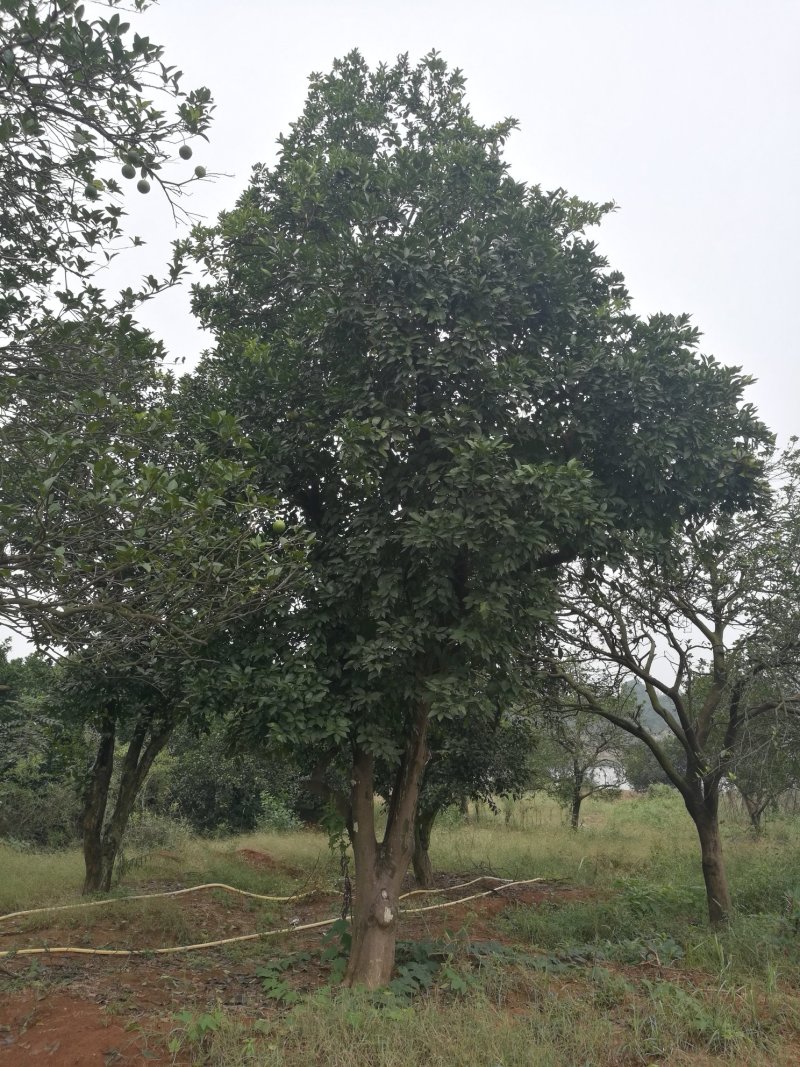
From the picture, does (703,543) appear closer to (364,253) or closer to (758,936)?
(758,936)

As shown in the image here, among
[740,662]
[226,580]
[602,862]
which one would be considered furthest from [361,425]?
[602,862]

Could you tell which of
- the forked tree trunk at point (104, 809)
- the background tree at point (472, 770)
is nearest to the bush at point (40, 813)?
the forked tree trunk at point (104, 809)

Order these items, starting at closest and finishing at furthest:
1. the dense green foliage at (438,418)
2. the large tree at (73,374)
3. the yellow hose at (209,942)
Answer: the large tree at (73,374) → the dense green foliage at (438,418) → the yellow hose at (209,942)

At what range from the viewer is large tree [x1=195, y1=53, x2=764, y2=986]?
6.80 meters

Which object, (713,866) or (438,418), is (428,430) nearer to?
(438,418)

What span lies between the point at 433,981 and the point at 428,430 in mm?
5524

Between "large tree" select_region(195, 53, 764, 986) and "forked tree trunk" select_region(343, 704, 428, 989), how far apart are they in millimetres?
22

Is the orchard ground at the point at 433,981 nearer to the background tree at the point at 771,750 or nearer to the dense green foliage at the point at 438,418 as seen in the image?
the background tree at the point at 771,750

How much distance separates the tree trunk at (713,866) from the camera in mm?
10820

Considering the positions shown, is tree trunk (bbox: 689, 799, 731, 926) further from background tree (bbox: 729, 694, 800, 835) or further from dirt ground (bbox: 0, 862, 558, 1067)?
dirt ground (bbox: 0, 862, 558, 1067)

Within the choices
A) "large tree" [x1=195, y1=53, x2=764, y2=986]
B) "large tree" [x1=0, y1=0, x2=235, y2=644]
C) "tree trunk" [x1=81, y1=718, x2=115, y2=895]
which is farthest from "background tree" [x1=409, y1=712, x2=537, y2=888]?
"large tree" [x1=0, y1=0, x2=235, y2=644]

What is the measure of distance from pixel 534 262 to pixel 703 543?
4182mm

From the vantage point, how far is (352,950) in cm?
768

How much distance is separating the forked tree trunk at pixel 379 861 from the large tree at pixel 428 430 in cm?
2
